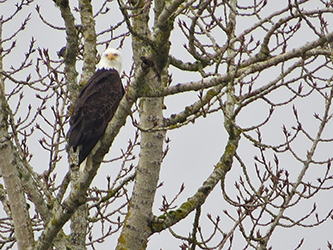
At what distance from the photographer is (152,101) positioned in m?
4.15

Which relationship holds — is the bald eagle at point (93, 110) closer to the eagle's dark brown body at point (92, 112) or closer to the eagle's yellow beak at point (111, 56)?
the eagle's dark brown body at point (92, 112)

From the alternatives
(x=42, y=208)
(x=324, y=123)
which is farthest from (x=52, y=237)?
(x=324, y=123)

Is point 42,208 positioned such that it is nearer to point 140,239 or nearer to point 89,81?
point 140,239

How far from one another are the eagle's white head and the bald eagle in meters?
0.53

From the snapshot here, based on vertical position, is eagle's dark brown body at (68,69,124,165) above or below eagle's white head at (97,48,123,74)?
below

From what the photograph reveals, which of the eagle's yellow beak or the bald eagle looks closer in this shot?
the bald eagle

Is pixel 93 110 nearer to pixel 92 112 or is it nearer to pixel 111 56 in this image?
pixel 92 112

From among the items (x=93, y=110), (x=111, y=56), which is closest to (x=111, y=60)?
(x=111, y=56)

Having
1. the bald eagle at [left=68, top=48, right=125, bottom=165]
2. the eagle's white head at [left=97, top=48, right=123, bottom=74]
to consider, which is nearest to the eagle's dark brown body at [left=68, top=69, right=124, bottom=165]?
the bald eagle at [left=68, top=48, right=125, bottom=165]

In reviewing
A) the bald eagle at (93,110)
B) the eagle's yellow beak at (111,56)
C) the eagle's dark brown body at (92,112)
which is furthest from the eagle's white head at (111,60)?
the eagle's dark brown body at (92,112)

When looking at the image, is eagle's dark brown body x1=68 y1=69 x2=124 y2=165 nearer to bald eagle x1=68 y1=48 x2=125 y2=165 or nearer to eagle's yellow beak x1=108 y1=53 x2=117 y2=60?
bald eagle x1=68 y1=48 x2=125 y2=165

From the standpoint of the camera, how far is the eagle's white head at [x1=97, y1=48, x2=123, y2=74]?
6.52 meters

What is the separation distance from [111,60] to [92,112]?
1188 mm

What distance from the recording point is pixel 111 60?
656 centimetres
